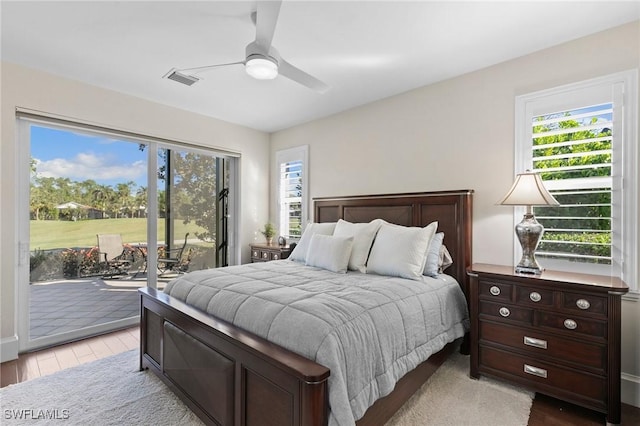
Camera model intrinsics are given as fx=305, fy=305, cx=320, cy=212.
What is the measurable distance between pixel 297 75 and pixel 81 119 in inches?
100

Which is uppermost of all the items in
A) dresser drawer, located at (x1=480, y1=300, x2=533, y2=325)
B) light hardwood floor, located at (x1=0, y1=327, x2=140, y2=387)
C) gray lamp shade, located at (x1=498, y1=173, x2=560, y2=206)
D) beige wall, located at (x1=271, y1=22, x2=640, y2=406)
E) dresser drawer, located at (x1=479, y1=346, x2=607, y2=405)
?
beige wall, located at (x1=271, y1=22, x2=640, y2=406)

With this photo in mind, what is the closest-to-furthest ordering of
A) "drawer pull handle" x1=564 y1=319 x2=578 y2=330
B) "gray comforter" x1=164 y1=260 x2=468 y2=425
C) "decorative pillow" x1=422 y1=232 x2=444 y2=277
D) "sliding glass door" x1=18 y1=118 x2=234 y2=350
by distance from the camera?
"gray comforter" x1=164 y1=260 x2=468 y2=425
"drawer pull handle" x1=564 y1=319 x2=578 y2=330
"decorative pillow" x1=422 y1=232 x2=444 y2=277
"sliding glass door" x1=18 y1=118 x2=234 y2=350

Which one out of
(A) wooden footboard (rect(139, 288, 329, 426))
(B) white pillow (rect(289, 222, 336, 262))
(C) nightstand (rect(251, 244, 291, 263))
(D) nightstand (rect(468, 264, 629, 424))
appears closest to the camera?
(A) wooden footboard (rect(139, 288, 329, 426))

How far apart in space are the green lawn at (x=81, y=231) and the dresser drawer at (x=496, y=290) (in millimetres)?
3759

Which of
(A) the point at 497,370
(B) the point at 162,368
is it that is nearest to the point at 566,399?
(A) the point at 497,370

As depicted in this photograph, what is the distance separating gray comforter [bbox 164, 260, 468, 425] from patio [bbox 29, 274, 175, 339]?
1.81 m

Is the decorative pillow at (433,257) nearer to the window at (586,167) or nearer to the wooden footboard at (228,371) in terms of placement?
the window at (586,167)

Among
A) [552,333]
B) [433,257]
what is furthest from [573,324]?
[433,257]

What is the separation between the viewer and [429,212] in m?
3.23

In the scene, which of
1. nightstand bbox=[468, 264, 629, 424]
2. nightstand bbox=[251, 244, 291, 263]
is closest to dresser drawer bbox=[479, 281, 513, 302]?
nightstand bbox=[468, 264, 629, 424]

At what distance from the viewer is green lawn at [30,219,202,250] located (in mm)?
3184

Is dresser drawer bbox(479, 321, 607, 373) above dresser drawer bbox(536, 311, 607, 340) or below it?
below

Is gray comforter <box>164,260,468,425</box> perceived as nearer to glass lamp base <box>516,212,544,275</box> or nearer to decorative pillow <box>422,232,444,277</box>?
decorative pillow <box>422,232,444,277</box>

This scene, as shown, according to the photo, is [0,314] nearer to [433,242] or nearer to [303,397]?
[303,397]
